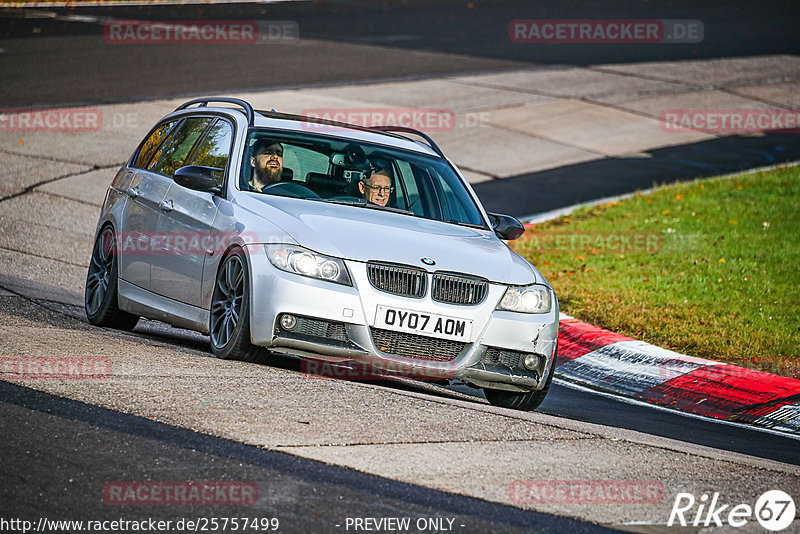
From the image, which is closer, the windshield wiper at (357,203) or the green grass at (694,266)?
the windshield wiper at (357,203)

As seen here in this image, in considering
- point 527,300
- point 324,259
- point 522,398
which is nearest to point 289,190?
point 324,259

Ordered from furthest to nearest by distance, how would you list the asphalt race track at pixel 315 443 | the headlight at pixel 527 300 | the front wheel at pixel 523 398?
1. the front wheel at pixel 523 398
2. the headlight at pixel 527 300
3. the asphalt race track at pixel 315 443

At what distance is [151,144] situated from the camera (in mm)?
9711

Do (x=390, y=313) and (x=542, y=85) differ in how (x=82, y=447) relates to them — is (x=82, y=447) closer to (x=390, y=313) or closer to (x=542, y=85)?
(x=390, y=313)

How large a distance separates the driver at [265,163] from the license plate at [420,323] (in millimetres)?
1511

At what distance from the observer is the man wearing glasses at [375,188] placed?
848cm

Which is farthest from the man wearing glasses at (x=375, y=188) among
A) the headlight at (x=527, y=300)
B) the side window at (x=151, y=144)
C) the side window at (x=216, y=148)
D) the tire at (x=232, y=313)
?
the side window at (x=151, y=144)

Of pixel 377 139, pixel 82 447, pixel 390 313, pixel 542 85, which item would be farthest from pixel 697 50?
pixel 82 447

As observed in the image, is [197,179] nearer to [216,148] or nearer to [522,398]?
[216,148]

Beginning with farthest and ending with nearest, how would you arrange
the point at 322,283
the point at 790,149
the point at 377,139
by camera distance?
the point at 790,149, the point at 377,139, the point at 322,283

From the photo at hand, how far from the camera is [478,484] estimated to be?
18.3 feet

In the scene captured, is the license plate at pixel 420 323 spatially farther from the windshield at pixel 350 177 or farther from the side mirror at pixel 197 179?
the side mirror at pixel 197 179

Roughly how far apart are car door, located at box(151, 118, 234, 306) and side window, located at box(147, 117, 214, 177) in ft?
0.85

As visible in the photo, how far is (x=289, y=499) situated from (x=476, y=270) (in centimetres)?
278
